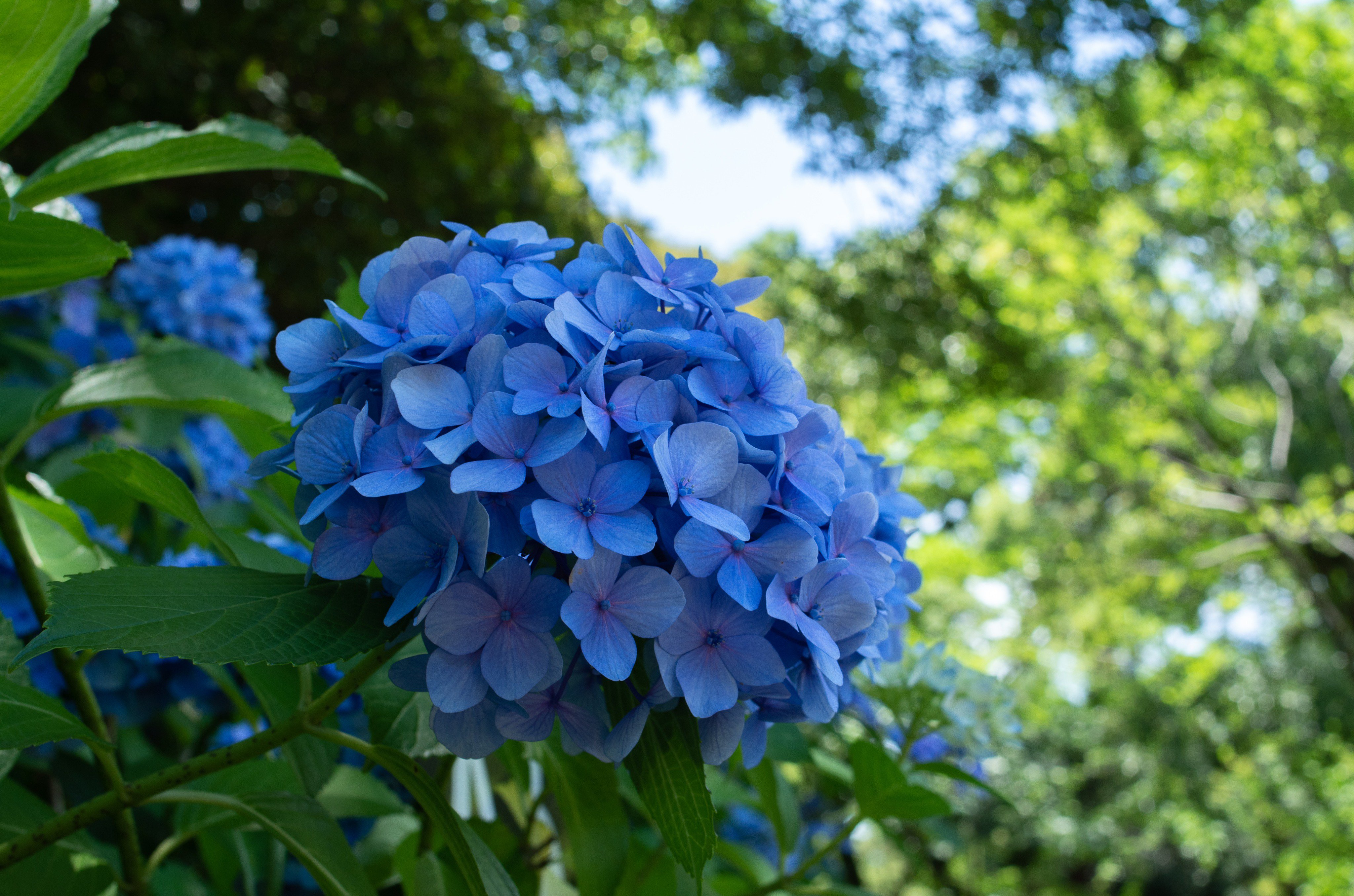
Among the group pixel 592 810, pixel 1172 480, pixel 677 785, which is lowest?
pixel 1172 480

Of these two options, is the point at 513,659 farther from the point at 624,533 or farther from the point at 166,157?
the point at 166,157

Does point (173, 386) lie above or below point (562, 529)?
below

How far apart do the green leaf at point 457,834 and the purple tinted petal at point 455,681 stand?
14 centimetres

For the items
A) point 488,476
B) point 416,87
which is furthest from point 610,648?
point 416,87

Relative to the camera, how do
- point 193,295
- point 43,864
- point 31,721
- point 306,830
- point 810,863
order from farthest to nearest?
point 193,295
point 810,863
point 43,864
point 306,830
point 31,721

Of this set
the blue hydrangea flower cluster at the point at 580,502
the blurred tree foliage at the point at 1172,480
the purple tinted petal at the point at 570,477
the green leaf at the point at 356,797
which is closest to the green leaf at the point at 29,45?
the blue hydrangea flower cluster at the point at 580,502

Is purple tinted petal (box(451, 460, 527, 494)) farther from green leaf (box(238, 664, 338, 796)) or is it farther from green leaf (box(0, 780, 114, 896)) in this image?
green leaf (box(0, 780, 114, 896))

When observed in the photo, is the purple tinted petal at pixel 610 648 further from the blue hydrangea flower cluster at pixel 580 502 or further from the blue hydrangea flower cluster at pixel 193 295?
the blue hydrangea flower cluster at pixel 193 295

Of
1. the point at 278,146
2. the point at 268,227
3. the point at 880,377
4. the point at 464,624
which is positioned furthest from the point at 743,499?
the point at 880,377

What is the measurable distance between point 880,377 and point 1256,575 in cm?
963

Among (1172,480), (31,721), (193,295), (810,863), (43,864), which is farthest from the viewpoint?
(1172,480)

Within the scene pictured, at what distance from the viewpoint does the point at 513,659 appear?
0.56m

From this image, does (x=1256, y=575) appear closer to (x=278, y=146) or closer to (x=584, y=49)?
(x=584, y=49)

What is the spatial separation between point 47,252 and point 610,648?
0.61 meters
